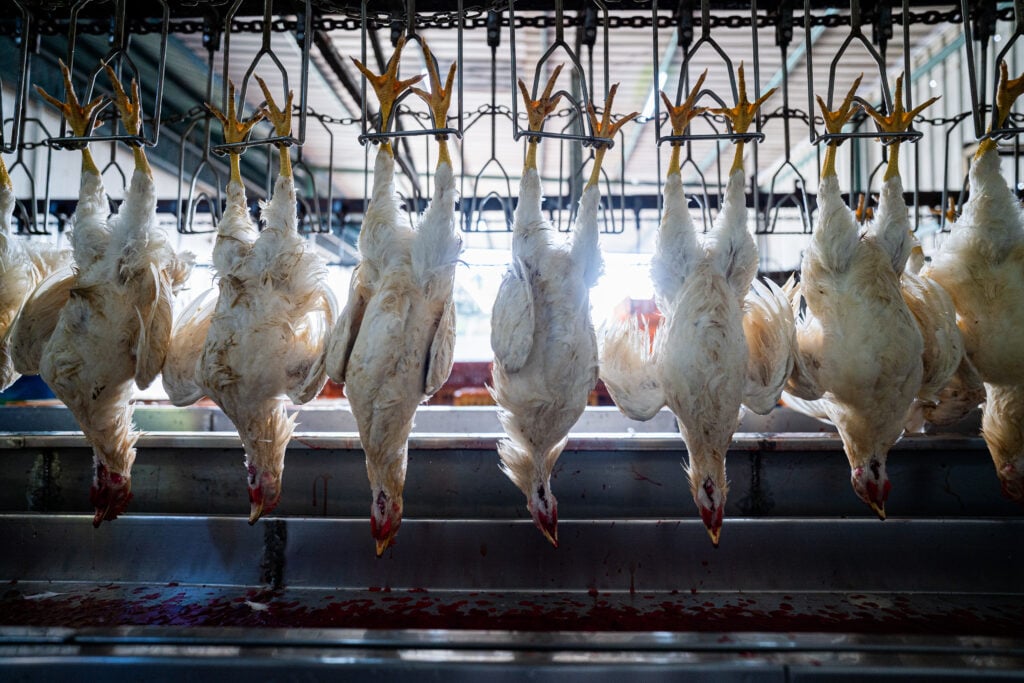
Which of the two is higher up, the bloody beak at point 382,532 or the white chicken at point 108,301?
the white chicken at point 108,301

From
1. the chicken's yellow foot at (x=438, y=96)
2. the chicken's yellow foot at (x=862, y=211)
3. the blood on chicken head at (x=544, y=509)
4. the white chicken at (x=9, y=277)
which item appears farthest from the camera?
the chicken's yellow foot at (x=862, y=211)

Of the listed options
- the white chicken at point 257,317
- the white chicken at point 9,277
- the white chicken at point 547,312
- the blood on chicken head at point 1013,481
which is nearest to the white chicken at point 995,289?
the blood on chicken head at point 1013,481

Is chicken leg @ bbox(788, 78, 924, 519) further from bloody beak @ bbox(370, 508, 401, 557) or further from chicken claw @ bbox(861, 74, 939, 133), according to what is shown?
bloody beak @ bbox(370, 508, 401, 557)

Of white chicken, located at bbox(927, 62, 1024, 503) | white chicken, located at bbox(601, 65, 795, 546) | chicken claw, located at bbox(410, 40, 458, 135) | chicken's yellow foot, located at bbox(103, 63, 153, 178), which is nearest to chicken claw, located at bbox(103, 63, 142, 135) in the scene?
chicken's yellow foot, located at bbox(103, 63, 153, 178)

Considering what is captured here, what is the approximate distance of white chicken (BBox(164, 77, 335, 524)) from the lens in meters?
2.00

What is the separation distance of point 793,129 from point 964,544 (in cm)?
754

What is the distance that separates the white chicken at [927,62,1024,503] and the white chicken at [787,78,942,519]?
0.15m

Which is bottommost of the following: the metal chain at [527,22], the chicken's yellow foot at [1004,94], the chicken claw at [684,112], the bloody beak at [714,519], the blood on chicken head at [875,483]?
the bloody beak at [714,519]

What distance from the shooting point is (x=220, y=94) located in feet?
20.7

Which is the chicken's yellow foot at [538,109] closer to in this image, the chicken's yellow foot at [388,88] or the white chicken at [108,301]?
the chicken's yellow foot at [388,88]

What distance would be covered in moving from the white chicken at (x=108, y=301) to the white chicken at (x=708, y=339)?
1612 mm

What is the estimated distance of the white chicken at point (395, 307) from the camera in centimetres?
193

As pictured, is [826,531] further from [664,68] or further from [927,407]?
[664,68]

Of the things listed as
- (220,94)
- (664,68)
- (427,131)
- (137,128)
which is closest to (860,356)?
(427,131)
